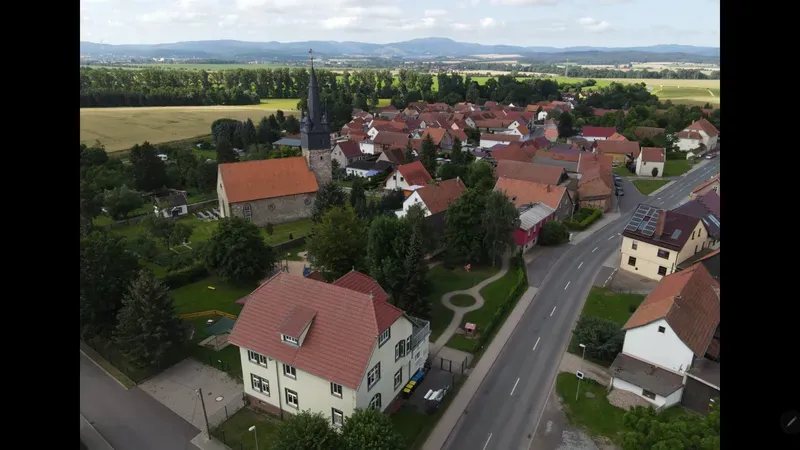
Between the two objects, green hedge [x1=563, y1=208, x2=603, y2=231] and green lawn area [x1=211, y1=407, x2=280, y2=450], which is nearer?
green lawn area [x1=211, y1=407, x2=280, y2=450]

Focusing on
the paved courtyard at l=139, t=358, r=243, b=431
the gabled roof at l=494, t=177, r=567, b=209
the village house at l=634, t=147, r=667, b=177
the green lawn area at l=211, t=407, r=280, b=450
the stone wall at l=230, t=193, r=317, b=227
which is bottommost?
the green lawn area at l=211, t=407, r=280, b=450

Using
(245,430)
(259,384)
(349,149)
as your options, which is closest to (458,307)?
(259,384)

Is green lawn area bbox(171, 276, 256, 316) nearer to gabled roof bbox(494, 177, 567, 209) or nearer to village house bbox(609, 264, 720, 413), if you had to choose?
village house bbox(609, 264, 720, 413)

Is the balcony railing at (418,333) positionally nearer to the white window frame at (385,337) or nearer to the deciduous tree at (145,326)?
the white window frame at (385,337)

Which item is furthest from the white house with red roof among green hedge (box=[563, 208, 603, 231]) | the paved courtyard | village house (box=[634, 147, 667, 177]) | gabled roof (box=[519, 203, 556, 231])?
village house (box=[634, 147, 667, 177])

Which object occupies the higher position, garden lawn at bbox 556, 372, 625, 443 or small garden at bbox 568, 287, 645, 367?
small garden at bbox 568, 287, 645, 367
